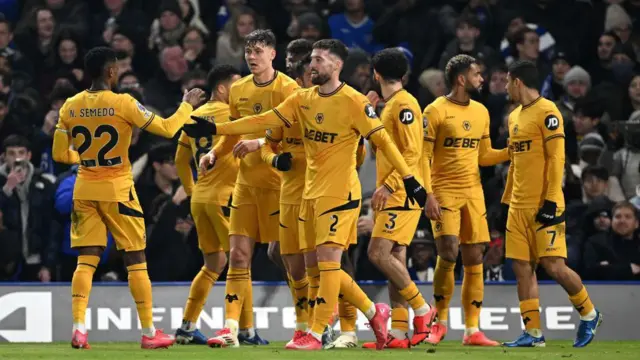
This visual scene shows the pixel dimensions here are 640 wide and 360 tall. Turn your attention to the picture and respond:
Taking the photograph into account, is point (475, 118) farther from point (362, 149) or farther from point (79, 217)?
point (79, 217)

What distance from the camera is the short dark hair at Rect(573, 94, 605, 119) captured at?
15.6 m

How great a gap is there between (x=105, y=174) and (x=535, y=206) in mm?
3725

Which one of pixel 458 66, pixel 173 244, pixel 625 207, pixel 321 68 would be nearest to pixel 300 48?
pixel 321 68

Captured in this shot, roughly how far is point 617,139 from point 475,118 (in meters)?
4.36

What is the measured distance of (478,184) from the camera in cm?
1184

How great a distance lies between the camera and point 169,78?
16281 millimetres

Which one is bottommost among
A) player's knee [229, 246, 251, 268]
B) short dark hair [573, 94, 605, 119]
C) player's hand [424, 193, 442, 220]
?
player's knee [229, 246, 251, 268]

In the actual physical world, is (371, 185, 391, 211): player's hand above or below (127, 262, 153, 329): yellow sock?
above

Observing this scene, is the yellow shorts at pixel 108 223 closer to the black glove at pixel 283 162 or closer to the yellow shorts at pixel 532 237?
the black glove at pixel 283 162

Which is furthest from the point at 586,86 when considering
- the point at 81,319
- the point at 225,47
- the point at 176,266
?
the point at 81,319

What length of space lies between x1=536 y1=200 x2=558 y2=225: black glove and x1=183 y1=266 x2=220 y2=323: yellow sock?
2.97m

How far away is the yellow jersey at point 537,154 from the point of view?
→ 446 inches

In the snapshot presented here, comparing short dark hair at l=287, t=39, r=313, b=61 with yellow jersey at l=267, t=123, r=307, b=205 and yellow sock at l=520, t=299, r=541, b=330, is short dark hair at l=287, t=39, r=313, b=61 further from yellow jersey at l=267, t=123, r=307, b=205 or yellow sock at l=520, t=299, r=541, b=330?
yellow sock at l=520, t=299, r=541, b=330

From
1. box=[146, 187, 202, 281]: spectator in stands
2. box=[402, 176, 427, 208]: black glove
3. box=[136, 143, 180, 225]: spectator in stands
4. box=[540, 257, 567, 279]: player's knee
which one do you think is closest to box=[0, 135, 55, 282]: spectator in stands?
box=[136, 143, 180, 225]: spectator in stands
